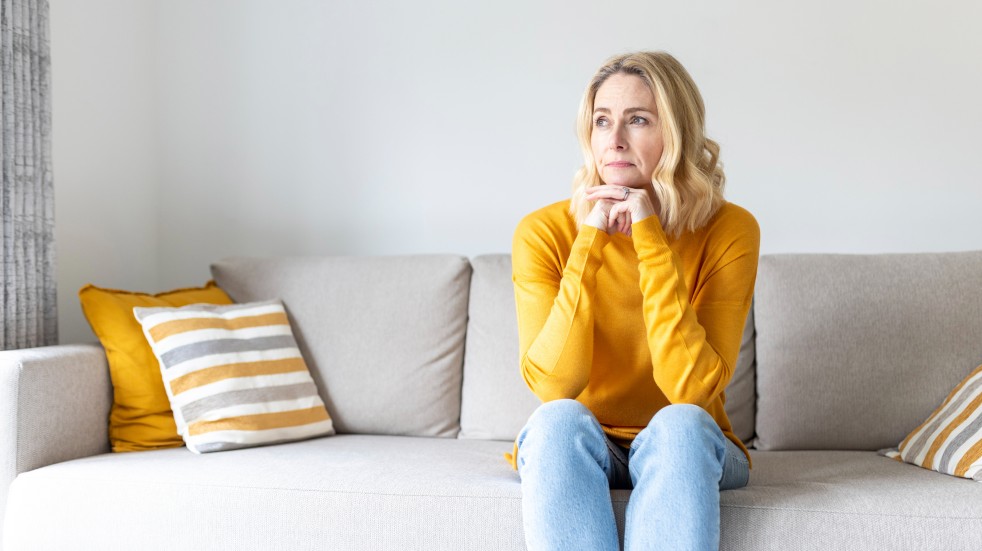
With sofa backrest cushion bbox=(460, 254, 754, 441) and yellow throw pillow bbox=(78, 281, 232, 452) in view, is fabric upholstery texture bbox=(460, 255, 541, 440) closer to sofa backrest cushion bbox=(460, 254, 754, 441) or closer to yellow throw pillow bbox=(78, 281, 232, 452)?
sofa backrest cushion bbox=(460, 254, 754, 441)

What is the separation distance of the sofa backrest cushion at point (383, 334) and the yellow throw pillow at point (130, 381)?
0.36 m

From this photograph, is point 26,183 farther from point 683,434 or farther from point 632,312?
point 683,434

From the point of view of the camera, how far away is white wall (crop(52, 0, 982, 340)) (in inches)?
100

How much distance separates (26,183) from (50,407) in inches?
23.6

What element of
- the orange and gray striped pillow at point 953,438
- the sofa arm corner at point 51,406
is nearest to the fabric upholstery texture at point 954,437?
the orange and gray striped pillow at point 953,438

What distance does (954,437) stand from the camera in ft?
6.01

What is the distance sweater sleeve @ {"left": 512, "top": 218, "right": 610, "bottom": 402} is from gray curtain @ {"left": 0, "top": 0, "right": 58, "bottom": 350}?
4.07 ft

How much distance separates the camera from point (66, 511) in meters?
1.82

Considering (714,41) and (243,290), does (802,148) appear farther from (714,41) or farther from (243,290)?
(243,290)

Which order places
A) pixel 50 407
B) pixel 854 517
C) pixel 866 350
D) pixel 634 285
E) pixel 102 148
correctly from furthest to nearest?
pixel 102 148
pixel 866 350
pixel 50 407
pixel 634 285
pixel 854 517

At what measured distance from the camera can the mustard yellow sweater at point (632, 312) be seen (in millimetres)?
1642

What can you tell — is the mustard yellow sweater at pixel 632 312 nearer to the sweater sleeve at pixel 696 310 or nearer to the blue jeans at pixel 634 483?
the sweater sleeve at pixel 696 310

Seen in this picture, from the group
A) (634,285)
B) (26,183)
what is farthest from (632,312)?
(26,183)

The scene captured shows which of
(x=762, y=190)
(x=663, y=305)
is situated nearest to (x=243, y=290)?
(x=663, y=305)
